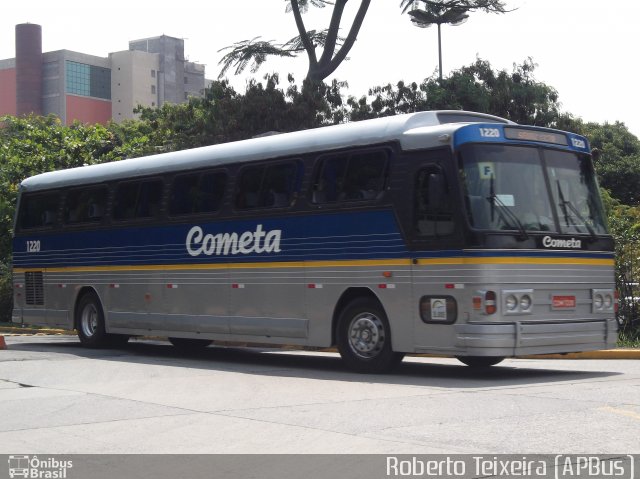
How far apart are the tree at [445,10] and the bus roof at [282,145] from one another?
19.7 metres

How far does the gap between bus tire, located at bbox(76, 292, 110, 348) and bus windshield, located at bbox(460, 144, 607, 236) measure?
969 centimetres

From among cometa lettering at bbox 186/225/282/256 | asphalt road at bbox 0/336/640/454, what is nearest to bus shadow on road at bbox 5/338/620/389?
asphalt road at bbox 0/336/640/454

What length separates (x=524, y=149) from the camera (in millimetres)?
13656

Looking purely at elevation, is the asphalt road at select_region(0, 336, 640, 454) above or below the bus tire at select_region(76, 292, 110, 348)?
below

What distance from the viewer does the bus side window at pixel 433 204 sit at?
1314 centimetres

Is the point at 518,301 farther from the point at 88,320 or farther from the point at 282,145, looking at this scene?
the point at 88,320

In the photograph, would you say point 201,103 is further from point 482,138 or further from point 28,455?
point 28,455

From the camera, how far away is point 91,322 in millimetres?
20500

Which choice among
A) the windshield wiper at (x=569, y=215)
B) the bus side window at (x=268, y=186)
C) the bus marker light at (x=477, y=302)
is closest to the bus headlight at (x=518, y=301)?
the bus marker light at (x=477, y=302)

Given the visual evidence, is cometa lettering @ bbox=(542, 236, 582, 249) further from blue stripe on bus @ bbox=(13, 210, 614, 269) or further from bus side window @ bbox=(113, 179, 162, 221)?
bus side window @ bbox=(113, 179, 162, 221)

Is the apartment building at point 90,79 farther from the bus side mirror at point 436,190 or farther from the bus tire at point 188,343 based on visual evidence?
the bus side mirror at point 436,190

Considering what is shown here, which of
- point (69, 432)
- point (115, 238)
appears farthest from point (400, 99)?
point (69, 432)

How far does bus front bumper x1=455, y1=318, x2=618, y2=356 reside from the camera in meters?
12.8

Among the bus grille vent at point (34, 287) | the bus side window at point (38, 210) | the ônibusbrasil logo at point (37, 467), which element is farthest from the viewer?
the bus grille vent at point (34, 287)
